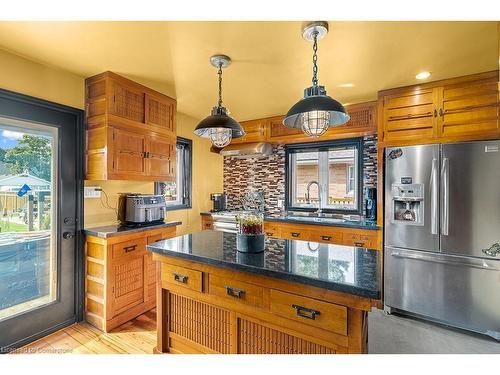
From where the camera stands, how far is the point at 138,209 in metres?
2.81

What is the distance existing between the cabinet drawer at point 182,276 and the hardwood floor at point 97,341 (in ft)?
2.45

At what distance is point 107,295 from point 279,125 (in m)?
3.01

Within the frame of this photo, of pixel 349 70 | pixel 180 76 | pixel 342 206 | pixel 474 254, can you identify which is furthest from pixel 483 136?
pixel 180 76

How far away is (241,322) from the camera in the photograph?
5.27ft

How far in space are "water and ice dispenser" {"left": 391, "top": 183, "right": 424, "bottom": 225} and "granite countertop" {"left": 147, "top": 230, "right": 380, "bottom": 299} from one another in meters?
1.26

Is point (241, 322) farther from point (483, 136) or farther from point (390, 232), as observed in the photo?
point (483, 136)

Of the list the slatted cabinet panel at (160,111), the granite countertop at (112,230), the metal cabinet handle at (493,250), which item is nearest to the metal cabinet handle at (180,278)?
the granite countertop at (112,230)

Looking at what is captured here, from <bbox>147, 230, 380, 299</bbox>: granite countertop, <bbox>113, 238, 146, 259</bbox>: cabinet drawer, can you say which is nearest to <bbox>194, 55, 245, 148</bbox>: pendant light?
<bbox>147, 230, 380, 299</bbox>: granite countertop

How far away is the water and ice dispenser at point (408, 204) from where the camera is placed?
2.66 metres

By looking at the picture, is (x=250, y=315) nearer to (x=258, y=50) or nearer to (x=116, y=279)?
(x=116, y=279)

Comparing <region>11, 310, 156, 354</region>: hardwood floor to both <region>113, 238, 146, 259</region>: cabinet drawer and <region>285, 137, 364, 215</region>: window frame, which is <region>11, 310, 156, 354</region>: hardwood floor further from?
<region>285, 137, 364, 215</region>: window frame

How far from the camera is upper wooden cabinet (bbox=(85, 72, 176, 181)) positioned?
8.19 ft

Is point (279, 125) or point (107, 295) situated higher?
point (279, 125)
